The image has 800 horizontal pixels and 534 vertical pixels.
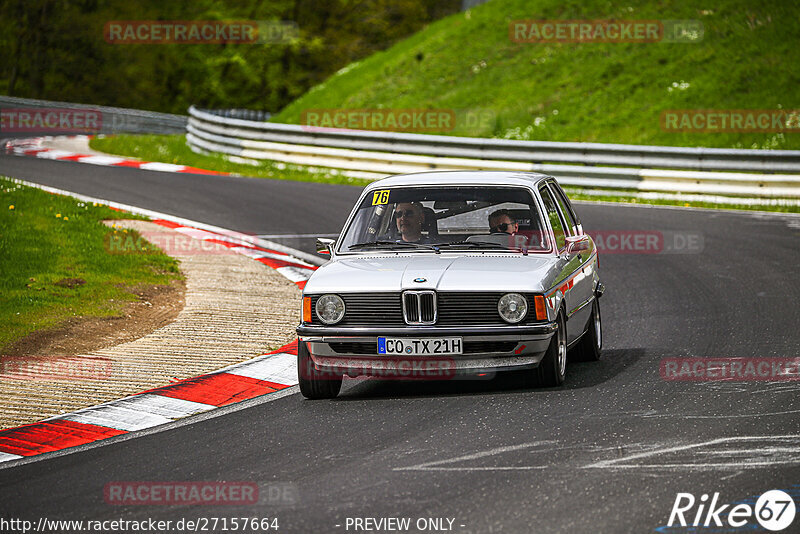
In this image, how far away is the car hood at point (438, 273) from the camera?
771cm

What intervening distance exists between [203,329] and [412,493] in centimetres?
517

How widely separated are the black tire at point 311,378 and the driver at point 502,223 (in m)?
1.70

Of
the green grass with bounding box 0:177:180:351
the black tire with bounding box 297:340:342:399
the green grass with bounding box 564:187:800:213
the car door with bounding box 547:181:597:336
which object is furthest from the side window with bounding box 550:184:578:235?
the green grass with bounding box 564:187:800:213

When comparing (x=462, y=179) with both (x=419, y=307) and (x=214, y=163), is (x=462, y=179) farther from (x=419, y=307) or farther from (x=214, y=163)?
(x=214, y=163)

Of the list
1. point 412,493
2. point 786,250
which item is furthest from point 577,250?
point 786,250

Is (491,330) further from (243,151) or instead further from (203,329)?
(243,151)

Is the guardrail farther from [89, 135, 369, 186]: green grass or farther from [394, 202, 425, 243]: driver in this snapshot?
[394, 202, 425, 243]: driver

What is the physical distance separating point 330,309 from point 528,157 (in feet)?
50.5

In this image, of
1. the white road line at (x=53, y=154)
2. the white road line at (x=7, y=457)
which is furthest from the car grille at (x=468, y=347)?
the white road line at (x=53, y=154)

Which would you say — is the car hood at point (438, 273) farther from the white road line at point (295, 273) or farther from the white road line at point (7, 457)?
the white road line at point (295, 273)

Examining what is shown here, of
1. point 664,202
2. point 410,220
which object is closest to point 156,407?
point 410,220

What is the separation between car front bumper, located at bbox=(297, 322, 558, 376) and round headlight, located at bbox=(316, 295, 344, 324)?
0.07 m

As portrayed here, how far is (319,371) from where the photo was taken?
7898 mm

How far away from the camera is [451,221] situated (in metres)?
8.81
